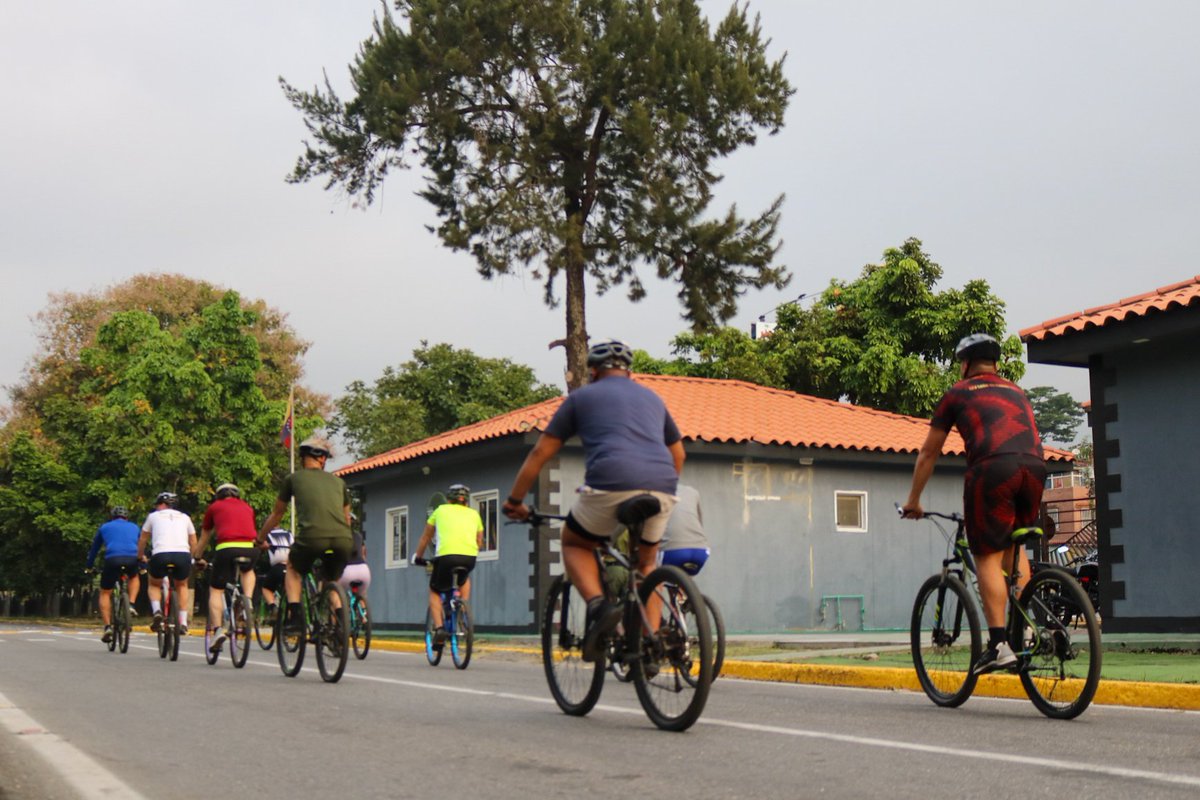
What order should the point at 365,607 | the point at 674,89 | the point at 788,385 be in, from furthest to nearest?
1. the point at 788,385
2. the point at 674,89
3. the point at 365,607

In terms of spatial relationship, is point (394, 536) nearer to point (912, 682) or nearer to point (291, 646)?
point (291, 646)

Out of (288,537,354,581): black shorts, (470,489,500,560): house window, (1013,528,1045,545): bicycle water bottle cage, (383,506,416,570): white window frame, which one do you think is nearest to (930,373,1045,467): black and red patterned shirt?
(1013,528,1045,545): bicycle water bottle cage

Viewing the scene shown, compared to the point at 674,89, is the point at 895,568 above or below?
below

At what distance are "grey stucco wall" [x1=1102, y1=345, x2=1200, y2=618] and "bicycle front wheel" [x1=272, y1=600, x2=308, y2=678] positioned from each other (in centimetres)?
864

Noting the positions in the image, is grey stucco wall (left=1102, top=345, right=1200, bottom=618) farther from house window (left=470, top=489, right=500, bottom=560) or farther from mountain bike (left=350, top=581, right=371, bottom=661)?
house window (left=470, top=489, right=500, bottom=560)

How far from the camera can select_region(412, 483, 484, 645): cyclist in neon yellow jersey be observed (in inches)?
540

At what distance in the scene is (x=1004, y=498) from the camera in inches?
304

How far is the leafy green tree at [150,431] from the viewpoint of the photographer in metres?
41.3

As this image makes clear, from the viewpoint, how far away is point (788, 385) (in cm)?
4647

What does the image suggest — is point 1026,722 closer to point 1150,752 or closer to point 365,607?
point 1150,752

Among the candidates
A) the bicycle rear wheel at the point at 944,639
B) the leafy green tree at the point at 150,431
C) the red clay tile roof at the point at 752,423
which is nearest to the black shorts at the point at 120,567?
the red clay tile roof at the point at 752,423

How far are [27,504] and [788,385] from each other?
81.7 ft

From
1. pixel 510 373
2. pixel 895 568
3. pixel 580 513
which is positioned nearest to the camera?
pixel 580 513

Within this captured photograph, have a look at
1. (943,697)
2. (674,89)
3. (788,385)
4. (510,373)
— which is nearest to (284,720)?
(943,697)
